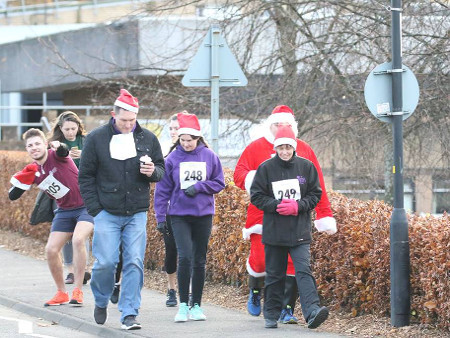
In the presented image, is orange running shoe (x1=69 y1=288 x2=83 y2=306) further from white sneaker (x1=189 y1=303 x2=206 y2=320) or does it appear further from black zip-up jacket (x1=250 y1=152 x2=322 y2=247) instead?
black zip-up jacket (x1=250 y1=152 x2=322 y2=247)

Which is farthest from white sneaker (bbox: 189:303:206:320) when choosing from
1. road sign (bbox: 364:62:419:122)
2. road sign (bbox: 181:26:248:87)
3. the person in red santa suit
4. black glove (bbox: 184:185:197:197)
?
road sign (bbox: 181:26:248:87)

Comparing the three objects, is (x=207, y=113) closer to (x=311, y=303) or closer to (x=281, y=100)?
(x=281, y=100)

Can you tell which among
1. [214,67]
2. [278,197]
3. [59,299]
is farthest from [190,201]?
[214,67]

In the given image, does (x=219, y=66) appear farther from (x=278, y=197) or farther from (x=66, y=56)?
(x=66, y=56)

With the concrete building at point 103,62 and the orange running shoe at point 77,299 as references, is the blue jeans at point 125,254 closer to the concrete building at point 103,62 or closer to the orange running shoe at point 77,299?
the orange running shoe at point 77,299

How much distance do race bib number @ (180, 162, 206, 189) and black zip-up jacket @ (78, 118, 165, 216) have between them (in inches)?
23.1

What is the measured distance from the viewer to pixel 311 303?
8.91 metres

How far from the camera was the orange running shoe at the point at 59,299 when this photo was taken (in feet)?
35.9

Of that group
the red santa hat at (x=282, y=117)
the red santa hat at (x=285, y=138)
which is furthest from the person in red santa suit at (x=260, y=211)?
the red santa hat at (x=285, y=138)

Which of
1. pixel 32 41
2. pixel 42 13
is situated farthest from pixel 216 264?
pixel 42 13

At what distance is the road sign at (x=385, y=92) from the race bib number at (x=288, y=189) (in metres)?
0.92

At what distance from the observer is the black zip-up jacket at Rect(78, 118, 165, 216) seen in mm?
9195

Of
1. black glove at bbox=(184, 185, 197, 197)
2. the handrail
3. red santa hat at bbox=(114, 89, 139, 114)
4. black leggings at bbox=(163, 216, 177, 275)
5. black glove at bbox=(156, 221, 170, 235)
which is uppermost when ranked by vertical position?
the handrail

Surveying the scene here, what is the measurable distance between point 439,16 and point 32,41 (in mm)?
19091
